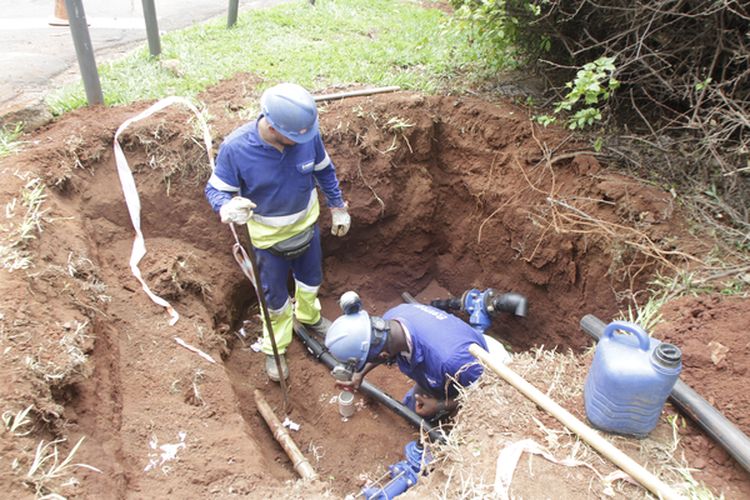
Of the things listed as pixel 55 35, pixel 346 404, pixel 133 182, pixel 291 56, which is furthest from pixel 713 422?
pixel 55 35

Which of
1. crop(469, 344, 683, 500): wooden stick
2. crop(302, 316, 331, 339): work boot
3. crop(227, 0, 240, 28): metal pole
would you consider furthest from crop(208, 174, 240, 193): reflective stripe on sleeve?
crop(227, 0, 240, 28): metal pole

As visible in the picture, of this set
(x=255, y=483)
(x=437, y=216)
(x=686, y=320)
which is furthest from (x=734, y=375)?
(x=437, y=216)

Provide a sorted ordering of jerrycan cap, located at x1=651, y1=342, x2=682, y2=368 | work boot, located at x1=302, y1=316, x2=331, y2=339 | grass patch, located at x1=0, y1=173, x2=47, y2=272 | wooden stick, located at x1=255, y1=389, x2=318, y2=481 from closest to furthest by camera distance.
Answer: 1. jerrycan cap, located at x1=651, y1=342, x2=682, y2=368
2. grass patch, located at x1=0, y1=173, x2=47, y2=272
3. wooden stick, located at x1=255, y1=389, x2=318, y2=481
4. work boot, located at x1=302, y1=316, x2=331, y2=339

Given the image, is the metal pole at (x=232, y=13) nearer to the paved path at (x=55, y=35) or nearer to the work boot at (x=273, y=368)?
the paved path at (x=55, y=35)

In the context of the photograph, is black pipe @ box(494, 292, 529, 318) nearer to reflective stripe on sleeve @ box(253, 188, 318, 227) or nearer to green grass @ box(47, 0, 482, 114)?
reflective stripe on sleeve @ box(253, 188, 318, 227)

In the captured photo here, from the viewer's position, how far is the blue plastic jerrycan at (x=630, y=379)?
70.4 inches

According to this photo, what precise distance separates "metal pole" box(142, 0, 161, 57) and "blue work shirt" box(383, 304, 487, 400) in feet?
13.7

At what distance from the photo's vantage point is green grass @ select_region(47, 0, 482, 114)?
4758mm

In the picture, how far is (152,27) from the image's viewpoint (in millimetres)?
5090

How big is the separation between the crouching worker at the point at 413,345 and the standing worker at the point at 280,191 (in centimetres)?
92

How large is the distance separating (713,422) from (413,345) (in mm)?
1473

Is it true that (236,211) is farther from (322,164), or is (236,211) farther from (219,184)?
(322,164)

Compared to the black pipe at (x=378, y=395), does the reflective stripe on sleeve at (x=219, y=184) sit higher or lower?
higher

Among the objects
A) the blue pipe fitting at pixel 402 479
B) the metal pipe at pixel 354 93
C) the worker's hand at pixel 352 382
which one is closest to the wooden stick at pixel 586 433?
the blue pipe fitting at pixel 402 479
